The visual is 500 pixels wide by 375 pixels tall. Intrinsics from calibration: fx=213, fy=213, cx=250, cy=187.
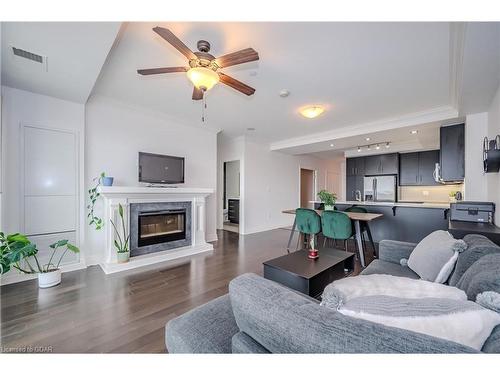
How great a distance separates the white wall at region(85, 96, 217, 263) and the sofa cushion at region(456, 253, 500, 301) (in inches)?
157

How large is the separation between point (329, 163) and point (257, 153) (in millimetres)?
3985

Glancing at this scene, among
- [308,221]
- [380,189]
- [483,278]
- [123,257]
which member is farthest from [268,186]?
[483,278]

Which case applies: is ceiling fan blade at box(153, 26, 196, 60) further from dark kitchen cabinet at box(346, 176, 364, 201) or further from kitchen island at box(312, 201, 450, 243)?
dark kitchen cabinet at box(346, 176, 364, 201)

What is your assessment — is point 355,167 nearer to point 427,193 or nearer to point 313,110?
point 427,193

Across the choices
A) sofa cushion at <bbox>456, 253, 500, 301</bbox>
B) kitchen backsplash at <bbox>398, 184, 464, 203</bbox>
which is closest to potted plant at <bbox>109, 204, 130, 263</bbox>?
sofa cushion at <bbox>456, 253, 500, 301</bbox>

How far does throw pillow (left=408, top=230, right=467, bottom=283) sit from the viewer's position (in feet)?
4.72

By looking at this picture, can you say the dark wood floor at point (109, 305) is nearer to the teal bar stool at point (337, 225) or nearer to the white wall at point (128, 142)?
the teal bar stool at point (337, 225)

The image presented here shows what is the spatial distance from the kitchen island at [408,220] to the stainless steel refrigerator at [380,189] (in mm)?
1954

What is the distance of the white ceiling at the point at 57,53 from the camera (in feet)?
5.20

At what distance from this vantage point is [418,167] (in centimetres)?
570

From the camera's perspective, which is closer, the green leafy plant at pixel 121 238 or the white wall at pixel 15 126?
the white wall at pixel 15 126

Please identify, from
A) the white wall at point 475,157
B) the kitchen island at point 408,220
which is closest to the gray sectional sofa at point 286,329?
the white wall at point 475,157
